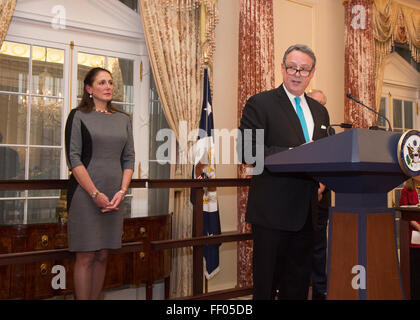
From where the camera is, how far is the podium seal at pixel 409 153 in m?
1.18

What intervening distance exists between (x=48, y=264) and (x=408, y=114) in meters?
5.62

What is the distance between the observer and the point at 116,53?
12.2 feet

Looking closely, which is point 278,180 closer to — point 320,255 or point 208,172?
point 320,255

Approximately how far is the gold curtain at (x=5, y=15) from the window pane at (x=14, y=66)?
312 mm

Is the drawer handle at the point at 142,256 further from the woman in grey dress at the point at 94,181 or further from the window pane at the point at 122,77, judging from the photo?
the window pane at the point at 122,77

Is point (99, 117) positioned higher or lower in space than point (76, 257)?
higher

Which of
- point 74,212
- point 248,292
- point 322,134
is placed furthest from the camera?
point 248,292
